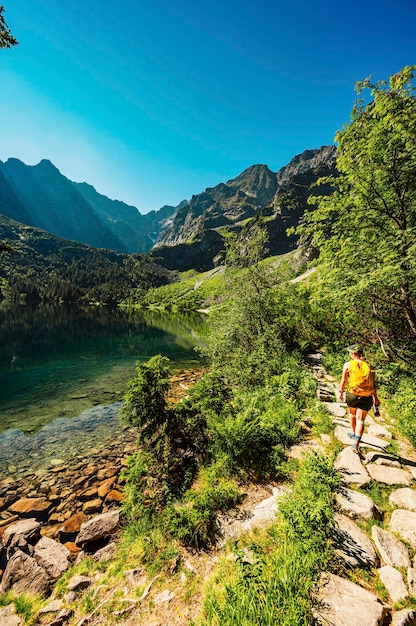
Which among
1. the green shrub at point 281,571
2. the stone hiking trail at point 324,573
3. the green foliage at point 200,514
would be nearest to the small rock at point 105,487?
the stone hiking trail at point 324,573

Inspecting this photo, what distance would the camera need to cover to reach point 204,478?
789 centimetres

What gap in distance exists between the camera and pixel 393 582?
3.97 metres

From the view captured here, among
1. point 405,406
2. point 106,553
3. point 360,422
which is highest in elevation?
point 405,406

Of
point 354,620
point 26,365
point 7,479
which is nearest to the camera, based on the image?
point 354,620

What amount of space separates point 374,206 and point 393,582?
9.38 m

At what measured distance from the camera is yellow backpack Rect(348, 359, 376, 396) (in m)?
7.60

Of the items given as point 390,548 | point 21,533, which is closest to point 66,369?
point 21,533

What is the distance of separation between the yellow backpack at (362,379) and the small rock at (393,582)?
13.6ft

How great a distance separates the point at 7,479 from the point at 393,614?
565 inches

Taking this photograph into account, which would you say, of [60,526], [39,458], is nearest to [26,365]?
[39,458]

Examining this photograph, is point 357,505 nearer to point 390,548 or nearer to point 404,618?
point 390,548

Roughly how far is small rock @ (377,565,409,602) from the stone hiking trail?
1 cm

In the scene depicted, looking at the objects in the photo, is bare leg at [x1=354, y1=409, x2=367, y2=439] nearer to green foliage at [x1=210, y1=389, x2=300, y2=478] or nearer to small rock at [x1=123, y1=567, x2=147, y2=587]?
green foliage at [x1=210, y1=389, x2=300, y2=478]

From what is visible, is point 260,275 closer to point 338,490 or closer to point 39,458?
point 338,490
